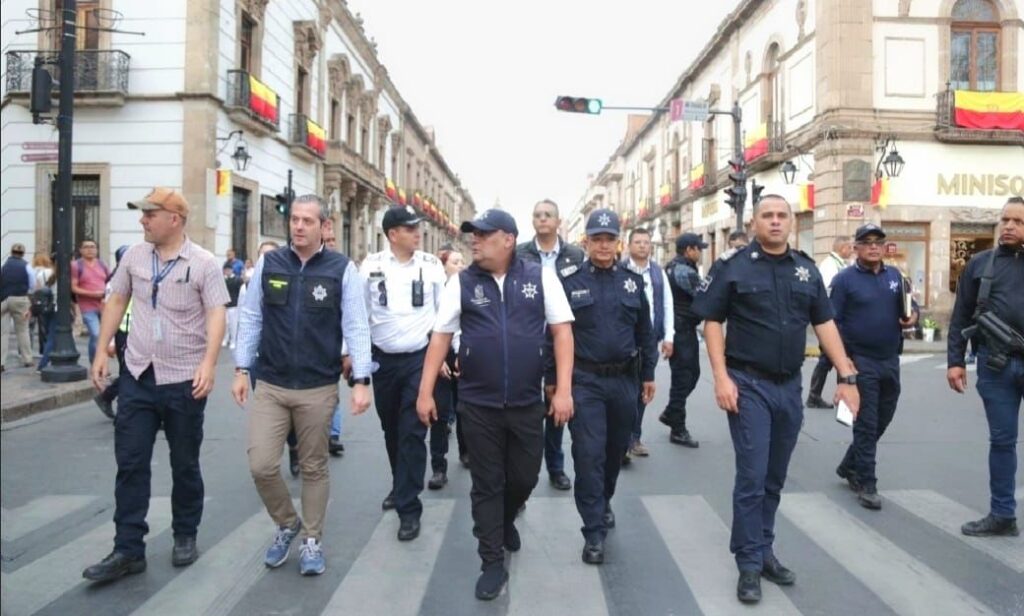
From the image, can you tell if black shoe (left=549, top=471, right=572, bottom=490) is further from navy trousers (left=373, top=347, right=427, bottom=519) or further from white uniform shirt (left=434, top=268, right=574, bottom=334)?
white uniform shirt (left=434, top=268, right=574, bottom=334)

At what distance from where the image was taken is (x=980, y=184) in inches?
771

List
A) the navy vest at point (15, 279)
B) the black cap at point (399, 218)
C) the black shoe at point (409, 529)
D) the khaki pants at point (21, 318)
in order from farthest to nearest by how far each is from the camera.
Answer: the khaki pants at point (21, 318), the navy vest at point (15, 279), the black cap at point (399, 218), the black shoe at point (409, 529)

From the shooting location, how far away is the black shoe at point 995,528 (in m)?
4.57

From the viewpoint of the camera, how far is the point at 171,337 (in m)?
4.08

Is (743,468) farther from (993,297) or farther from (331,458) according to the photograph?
(331,458)

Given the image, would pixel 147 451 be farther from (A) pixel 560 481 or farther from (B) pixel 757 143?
(B) pixel 757 143

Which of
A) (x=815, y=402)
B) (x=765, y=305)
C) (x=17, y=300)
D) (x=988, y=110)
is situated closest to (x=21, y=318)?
(x=17, y=300)

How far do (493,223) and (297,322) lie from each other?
1.20 m

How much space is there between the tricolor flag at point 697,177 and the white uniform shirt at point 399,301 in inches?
1102

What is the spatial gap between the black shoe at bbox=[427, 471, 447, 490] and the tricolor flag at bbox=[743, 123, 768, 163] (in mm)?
20209

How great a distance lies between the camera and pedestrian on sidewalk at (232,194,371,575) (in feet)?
13.3

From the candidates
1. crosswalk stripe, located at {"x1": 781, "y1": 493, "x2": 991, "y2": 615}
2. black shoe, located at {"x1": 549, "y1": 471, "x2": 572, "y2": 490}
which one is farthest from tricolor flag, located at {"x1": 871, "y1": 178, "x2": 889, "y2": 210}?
black shoe, located at {"x1": 549, "y1": 471, "x2": 572, "y2": 490}

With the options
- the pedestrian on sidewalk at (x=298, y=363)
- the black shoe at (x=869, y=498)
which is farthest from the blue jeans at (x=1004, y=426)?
the pedestrian on sidewalk at (x=298, y=363)

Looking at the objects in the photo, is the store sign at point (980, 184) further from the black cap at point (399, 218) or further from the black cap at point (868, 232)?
the black cap at point (399, 218)
